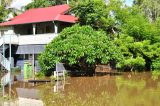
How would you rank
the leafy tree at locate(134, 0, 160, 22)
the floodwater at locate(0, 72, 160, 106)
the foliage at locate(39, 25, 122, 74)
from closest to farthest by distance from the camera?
the floodwater at locate(0, 72, 160, 106)
the foliage at locate(39, 25, 122, 74)
the leafy tree at locate(134, 0, 160, 22)

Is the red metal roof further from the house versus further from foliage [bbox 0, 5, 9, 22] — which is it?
foliage [bbox 0, 5, 9, 22]

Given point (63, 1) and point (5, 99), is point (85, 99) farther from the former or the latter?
point (63, 1)

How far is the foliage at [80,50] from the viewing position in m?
29.5

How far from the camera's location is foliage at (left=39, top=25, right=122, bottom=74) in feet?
96.8

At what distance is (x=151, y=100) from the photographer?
1778 cm

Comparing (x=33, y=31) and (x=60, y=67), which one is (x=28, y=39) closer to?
(x=33, y=31)

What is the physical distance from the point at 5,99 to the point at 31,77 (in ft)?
41.3

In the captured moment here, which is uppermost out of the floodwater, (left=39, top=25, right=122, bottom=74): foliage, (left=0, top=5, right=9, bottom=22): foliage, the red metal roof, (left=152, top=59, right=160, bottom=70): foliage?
(left=0, top=5, right=9, bottom=22): foliage

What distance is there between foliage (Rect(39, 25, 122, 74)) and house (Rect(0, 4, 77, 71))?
519 cm

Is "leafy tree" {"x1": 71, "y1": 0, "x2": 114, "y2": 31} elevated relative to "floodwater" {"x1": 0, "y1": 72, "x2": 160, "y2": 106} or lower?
elevated

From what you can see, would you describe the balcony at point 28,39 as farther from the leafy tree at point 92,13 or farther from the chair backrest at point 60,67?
the chair backrest at point 60,67

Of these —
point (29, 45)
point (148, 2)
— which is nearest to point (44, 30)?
point (29, 45)

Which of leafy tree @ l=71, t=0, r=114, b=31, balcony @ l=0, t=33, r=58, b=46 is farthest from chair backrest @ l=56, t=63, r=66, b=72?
leafy tree @ l=71, t=0, r=114, b=31

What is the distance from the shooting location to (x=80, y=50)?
29219 mm
